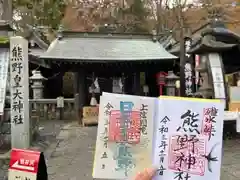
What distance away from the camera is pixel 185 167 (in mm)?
2959

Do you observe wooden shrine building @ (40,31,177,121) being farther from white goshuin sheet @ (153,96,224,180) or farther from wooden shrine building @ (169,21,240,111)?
white goshuin sheet @ (153,96,224,180)

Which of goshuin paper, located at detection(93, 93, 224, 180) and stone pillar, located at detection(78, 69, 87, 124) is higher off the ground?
stone pillar, located at detection(78, 69, 87, 124)

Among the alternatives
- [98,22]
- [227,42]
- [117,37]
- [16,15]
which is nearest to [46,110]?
[117,37]

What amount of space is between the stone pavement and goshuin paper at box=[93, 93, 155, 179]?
333 centimetres

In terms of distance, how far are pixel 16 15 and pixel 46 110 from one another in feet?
41.3

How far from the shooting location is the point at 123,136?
10.1 feet

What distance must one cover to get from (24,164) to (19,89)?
4704 millimetres

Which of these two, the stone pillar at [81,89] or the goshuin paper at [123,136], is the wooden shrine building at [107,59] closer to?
the stone pillar at [81,89]

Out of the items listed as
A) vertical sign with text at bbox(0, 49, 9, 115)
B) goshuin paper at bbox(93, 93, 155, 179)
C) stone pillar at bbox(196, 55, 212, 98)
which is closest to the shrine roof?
stone pillar at bbox(196, 55, 212, 98)

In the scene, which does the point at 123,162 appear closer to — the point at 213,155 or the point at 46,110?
the point at 213,155

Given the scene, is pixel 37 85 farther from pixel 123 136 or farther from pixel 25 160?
pixel 123 136

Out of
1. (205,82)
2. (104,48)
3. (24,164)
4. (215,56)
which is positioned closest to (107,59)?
(104,48)

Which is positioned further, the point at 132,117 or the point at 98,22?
the point at 98,22

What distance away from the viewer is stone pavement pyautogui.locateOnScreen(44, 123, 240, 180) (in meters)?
6.44
